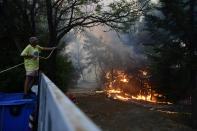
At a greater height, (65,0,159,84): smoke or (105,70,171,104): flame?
(65,0,159,84): smoke

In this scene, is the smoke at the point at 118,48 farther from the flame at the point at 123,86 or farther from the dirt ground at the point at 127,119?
the dirt ground at the point at 127,119

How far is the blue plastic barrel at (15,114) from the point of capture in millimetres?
10039

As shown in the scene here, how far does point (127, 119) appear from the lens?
827 inches

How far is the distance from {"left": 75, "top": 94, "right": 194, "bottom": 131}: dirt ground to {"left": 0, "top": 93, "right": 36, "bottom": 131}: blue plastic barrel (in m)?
8.72

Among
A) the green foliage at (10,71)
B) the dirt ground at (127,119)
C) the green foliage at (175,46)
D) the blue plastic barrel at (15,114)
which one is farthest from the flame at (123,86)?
the blue plastic barrel at (15,114)

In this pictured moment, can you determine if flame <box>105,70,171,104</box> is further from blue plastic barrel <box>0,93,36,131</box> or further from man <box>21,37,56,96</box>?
blue plastic barrel <box>0,93,36,131</box>

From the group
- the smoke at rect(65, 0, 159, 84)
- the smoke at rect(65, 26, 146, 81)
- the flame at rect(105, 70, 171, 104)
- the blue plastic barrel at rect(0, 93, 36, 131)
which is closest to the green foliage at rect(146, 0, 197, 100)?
the smoke at rect(65, 0, 159, 84)

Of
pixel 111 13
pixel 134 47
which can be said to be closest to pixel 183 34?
pixel 111 13

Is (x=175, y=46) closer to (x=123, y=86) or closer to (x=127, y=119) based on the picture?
(x=127, y=119)

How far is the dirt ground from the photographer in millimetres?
19531

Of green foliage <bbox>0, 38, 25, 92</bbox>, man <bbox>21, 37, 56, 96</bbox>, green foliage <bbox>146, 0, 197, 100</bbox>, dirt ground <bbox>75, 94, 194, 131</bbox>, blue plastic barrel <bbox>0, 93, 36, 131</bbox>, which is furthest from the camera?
green foliage <bbox>146, 0, 197, 100</bbox>

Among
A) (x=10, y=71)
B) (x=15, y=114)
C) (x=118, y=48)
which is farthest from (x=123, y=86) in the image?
(x=15, y=114)

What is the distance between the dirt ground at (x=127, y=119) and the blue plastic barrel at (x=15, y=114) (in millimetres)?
8718

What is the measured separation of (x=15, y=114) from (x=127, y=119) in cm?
1134
